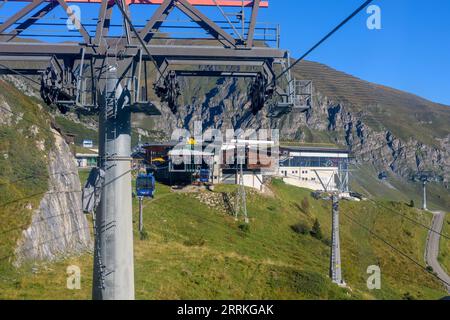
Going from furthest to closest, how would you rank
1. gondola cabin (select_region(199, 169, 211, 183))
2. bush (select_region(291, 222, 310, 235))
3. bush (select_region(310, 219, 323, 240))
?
1. gondola cabin (select_region(199, 169, 211, 183))
2. bush (select_region(291, 222, 310, 235))
3. bush (select_region(310, 219, 323, 240))

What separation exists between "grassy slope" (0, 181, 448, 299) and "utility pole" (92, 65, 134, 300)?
791 centimetres

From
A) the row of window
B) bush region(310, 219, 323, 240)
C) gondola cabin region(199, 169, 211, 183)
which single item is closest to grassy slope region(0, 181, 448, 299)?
bush region(310, 219, 323, 240)

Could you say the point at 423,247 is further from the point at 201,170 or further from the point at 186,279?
the point at 186,279

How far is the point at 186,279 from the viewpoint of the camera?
2403cm

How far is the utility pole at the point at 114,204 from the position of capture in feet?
34.7

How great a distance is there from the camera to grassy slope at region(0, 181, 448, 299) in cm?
2206

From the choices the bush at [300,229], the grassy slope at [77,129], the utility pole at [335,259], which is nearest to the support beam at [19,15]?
the utility pole at [335,259]

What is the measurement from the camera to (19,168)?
96.8ft

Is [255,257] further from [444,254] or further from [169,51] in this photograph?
[444,254]

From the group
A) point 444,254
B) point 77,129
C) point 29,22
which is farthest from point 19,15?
point 77,129

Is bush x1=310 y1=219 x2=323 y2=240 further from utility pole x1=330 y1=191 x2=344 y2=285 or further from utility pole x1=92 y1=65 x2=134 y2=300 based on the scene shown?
utility pole x1=92 y1=65 x2=134 y2=300

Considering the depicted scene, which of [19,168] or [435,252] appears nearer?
[19,168]

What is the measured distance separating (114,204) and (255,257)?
2958 cm
